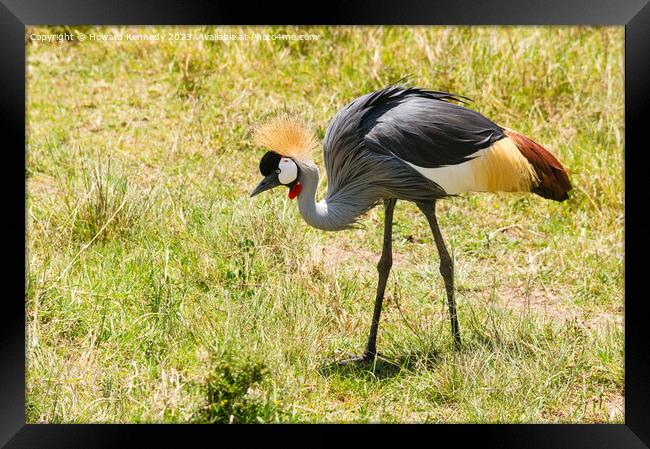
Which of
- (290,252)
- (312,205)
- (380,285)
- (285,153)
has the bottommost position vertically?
(380,285)

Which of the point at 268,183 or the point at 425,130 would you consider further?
the point at 268,183

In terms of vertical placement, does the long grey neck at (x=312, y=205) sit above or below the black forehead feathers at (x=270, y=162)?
below

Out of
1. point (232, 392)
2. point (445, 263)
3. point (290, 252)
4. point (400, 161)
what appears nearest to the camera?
point (232, 392)

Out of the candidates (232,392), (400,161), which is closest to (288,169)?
(400,161)

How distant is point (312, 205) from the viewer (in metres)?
3.99

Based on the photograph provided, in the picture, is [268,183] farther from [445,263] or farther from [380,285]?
[445,263]

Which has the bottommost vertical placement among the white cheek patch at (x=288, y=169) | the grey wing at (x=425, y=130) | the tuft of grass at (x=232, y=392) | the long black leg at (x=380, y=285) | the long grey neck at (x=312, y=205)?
the tuft of grass at (x=232, y=392)

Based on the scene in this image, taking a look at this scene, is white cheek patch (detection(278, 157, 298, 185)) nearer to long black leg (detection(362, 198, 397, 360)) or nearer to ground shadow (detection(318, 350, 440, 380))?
long black leg (detection(362, 198, 397, 360))

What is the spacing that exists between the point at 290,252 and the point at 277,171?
673mm

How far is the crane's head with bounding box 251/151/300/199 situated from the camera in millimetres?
4051

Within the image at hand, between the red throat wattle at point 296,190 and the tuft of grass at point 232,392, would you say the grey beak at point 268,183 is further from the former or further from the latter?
the tuft of grass at point 232,392

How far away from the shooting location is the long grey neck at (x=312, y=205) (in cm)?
398

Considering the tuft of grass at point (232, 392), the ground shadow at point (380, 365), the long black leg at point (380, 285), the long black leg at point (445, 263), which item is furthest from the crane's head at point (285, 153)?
the tuft of grass at point (232, 392)
